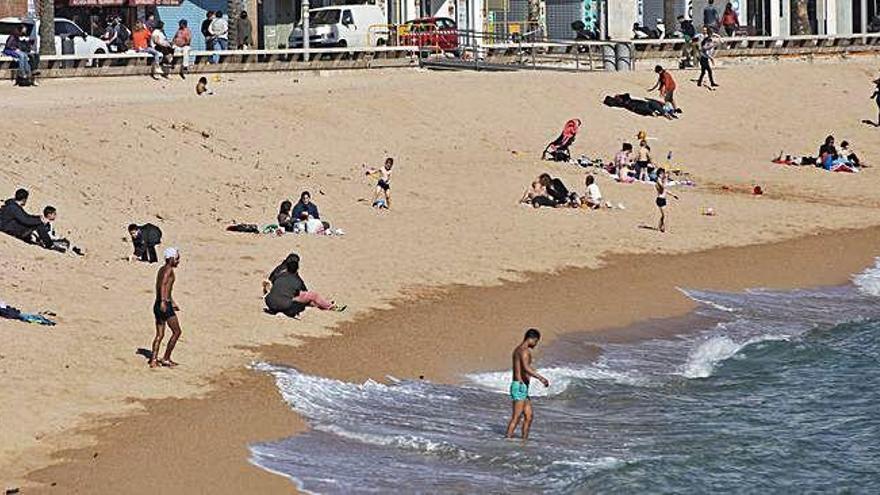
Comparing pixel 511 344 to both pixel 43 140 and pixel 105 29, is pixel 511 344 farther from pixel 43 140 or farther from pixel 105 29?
pixel 105 29

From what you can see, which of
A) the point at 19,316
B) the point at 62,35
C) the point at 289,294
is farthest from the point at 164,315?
the point at 62,35

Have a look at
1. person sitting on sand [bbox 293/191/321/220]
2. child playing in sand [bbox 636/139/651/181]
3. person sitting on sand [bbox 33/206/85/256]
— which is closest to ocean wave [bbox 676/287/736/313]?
person sitting on sand [bbox 293/191/321/220]

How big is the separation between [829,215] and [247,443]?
17674 millimetres

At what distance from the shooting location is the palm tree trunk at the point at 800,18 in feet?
173

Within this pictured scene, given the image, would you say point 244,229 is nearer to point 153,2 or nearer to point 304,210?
point 304,210

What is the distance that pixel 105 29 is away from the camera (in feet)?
159

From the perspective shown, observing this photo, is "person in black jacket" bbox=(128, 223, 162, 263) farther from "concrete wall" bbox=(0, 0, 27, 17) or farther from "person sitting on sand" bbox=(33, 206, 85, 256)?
"concrete wall" bbox=(0, 0, 27, 17)

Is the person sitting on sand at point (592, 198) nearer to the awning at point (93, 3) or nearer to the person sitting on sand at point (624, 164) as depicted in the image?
the person sitting on sand at point (624, 164)

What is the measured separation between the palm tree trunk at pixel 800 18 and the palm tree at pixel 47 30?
2246 cm

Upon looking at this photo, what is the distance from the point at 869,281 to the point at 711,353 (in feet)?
19.4

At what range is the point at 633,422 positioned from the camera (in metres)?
16.7

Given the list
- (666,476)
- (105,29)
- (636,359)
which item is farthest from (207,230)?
(105,29)

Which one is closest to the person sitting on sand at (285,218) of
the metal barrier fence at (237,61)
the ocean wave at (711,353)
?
the ocean wave at (711,353)

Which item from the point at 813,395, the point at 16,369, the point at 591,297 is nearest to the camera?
the point at 16,369
